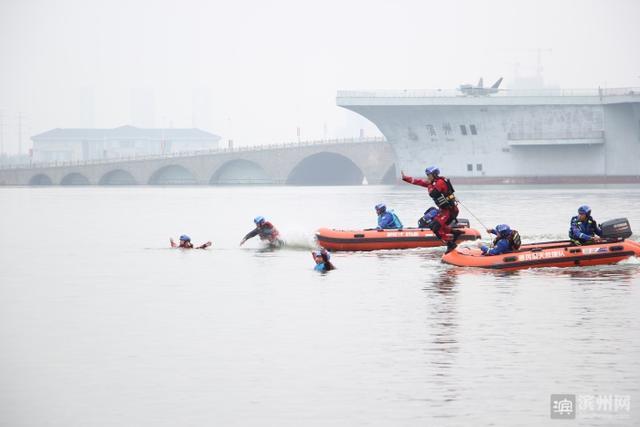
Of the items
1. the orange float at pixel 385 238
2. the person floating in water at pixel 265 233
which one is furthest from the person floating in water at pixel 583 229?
the person floating in water at pixel 265 233

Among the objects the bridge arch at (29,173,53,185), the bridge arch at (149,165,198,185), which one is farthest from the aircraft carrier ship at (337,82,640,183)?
the bridge arch at (29,173,53,185)

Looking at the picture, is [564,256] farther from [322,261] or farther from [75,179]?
[75,179]

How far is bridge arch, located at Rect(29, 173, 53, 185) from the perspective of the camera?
17150cm

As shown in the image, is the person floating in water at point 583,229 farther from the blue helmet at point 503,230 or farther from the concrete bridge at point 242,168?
the concrete bridge at point 242,168

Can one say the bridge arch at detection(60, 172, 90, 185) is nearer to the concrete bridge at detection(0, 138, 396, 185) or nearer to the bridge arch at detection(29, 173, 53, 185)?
the concrete bridge at detection(0, 138, 396, 185)

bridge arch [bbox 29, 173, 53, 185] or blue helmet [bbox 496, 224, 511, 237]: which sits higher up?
bridge arch [bbox 29, 173, 53, 185]

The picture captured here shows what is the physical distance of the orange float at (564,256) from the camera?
1236 inches

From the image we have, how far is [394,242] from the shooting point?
3975 cm

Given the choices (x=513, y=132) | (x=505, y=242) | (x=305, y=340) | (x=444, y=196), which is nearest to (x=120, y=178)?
(x=513, y=132)

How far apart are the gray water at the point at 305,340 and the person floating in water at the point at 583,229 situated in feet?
2.99

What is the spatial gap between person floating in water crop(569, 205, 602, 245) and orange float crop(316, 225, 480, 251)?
7106mm

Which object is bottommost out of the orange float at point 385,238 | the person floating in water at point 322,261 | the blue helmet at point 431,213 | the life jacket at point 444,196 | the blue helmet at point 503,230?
the person floating in water at point 322,261

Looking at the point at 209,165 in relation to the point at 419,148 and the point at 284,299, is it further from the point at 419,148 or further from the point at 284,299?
the point at 284,299

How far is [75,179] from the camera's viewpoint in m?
172
